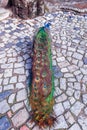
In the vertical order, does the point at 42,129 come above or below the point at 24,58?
below

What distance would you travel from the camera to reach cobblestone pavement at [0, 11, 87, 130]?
3590 millimetres

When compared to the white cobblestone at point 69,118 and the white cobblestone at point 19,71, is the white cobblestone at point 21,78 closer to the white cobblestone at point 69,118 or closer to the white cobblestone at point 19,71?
the white cobblestone at point 19,71

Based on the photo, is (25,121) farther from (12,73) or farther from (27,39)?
(27,39)

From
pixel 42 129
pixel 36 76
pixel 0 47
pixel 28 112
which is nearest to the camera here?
pixel 42 129

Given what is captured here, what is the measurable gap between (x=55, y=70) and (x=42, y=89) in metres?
1.05

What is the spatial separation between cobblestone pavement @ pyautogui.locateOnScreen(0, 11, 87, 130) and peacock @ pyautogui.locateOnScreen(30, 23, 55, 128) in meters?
0.16

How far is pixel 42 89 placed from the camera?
11.8ft

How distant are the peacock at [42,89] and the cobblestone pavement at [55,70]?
164 mm

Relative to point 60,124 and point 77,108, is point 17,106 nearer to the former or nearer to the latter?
point 60,124

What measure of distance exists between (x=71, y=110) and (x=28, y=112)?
712 millimetres

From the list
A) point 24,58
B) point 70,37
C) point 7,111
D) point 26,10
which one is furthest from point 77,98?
point 26,10

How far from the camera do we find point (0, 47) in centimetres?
536

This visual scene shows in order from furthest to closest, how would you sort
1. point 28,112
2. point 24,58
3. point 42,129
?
point 24,58
point 28,112
point 42,129

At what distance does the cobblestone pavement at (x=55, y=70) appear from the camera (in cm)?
359
